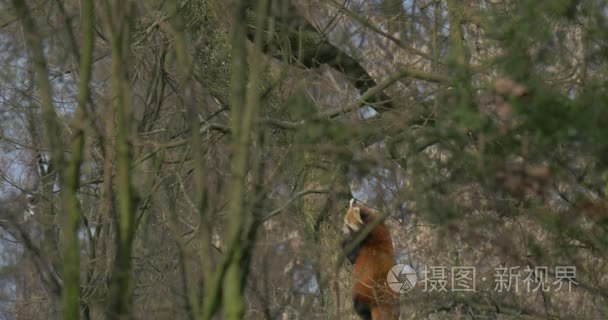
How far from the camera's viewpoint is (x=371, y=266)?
20.9ft

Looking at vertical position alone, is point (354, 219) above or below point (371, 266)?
above

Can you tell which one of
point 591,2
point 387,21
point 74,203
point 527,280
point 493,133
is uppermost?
point 387,21

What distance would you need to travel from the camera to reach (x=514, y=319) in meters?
5.96

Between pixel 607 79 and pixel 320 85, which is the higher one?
pixel 320 85

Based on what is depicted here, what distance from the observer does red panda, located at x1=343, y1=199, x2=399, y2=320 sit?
6172 millimetres

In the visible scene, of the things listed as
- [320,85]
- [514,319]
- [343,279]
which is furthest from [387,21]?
[514,319]

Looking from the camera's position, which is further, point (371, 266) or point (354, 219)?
point (371, 266)

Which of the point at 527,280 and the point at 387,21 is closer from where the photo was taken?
the point at 527,280

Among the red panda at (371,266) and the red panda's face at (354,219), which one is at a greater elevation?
the red panda's face at (354,219)

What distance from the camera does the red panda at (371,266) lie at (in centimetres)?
617

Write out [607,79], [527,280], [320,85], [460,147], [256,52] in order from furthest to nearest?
[320,85] → [527,280] → [460,147] → [607,79] → [256,52]

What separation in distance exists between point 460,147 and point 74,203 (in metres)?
2.42

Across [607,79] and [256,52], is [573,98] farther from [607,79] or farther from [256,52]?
[256,52]

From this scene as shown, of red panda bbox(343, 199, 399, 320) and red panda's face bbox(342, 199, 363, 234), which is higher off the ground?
red panda's face bbox(342, 199, 363, 234)
